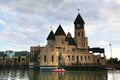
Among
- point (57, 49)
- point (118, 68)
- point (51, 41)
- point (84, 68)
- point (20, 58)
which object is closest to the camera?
point (84, 68)

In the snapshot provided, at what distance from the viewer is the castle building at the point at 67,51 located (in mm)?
113419

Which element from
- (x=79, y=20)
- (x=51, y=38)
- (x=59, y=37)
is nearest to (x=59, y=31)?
(x=59, y=37)

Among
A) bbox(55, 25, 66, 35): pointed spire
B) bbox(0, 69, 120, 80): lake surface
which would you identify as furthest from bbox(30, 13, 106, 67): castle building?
→ bbox(0, 69, 120, 80): lake surface

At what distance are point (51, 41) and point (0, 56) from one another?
58.0m

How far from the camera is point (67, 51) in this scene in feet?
401

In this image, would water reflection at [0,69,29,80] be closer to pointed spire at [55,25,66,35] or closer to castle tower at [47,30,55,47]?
pointed spire at [55,25,66,35]

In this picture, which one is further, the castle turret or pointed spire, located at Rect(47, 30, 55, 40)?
pointed spire, located at Rect(47, 30, 55, 40)

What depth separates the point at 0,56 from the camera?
17212cm

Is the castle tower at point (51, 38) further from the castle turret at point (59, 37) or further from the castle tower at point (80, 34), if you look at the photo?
the castle tower at point (80, 34)

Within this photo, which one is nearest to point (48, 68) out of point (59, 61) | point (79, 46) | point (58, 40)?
point (59, 61)

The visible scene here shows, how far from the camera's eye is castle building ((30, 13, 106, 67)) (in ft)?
372

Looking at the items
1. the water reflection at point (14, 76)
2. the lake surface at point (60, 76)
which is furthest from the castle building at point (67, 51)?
the lake surface at point (60, 76)

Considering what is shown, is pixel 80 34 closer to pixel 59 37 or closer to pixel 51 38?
pixel 59 37

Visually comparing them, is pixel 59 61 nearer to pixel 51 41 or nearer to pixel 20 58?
pixel 51 41
